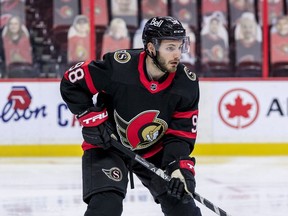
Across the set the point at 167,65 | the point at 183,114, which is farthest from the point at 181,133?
the point at 167,65

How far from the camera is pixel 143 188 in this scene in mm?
4941

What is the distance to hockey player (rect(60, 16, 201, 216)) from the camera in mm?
2945

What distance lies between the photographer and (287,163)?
627cm

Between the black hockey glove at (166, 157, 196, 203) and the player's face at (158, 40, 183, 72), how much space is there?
359 millimetres

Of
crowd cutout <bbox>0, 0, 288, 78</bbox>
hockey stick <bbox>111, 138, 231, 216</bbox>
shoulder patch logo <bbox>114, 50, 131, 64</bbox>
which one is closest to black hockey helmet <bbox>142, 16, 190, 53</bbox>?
shoulder patch logo <bbox>114, 50, 131, 64</bbox>

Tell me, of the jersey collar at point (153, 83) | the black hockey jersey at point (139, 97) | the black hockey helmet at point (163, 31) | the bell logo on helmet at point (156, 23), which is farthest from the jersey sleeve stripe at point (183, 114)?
the bell logo on helmet at point (156, 23)

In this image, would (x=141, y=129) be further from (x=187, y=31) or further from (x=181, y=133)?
(x=187, y=31)

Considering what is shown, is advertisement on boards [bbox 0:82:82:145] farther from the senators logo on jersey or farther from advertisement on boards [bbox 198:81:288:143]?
the senators logo on jersey

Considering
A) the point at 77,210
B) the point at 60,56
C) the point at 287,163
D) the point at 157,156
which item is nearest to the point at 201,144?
the point at 287,163

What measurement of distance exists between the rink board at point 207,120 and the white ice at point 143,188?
17 cm

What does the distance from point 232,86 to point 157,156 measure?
3736 mm

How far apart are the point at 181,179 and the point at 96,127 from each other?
1.28ft

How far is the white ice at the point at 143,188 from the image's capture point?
423cm

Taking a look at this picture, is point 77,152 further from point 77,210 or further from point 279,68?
point 77,210
